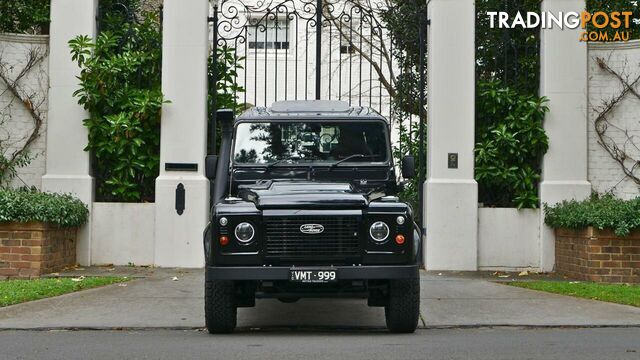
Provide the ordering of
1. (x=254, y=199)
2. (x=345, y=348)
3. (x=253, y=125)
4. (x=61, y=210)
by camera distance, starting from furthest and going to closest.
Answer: (x=61, y=210) → (x=253, y=125) → (x=254, y=199) → (x=345, y=348)

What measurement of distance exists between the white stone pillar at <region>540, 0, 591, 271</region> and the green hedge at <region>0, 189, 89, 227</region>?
22.8ft

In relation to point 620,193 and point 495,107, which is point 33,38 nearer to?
point 495,107

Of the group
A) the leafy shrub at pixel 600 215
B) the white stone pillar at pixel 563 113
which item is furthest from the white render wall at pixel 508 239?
the leafy shrub at pixel 600 215

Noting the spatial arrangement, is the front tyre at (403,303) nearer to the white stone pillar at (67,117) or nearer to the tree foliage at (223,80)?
the tree foliage at (223,80)

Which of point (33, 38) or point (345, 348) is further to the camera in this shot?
point (33, 38)

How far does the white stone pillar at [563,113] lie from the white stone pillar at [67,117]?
6.92 m

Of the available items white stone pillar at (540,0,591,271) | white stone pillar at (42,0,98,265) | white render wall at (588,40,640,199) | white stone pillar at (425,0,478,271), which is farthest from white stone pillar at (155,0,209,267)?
white render wall at (588,40,640,199)

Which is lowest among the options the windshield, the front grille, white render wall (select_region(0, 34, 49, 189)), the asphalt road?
the asphalt road

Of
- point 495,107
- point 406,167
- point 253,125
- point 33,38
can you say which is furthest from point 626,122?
point 33,38

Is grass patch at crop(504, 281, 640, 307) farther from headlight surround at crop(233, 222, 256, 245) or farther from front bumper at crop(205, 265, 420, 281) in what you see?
headlight surround at crop(233, 222, 256, 245)

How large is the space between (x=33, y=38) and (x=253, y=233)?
8025 mm

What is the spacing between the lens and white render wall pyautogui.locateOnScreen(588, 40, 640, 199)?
14.5 meters

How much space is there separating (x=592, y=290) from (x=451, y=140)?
3507 millimetres

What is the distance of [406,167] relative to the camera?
10.2 m
